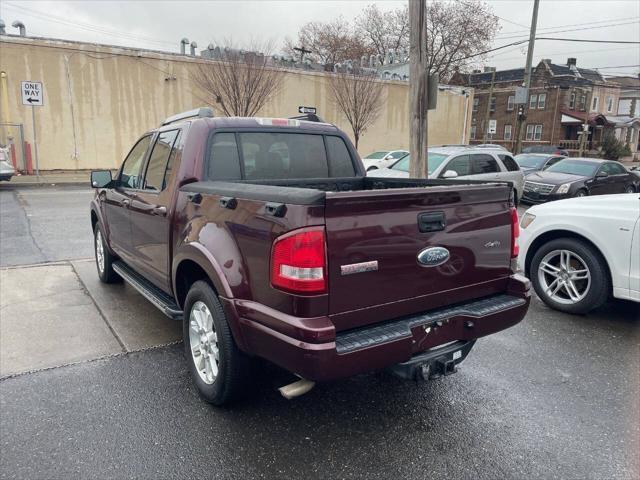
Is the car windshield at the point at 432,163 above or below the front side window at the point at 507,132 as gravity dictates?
below

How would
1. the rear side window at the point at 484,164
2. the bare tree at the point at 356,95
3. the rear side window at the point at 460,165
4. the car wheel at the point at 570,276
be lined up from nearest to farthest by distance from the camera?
the car wheel at the point at 570,276, the rear side window at the point at 460,165, the rear side window at the point at 484,164, the bare tree at the point at 356,95

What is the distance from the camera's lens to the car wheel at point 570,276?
190 inches

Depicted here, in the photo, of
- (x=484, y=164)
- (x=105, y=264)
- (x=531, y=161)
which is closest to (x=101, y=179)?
(x=105, y=264)

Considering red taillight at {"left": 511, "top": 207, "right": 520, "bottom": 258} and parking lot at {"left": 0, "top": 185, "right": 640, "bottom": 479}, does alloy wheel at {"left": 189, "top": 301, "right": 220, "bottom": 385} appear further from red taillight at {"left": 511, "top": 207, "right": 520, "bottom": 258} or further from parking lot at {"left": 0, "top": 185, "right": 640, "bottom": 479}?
red taillight at {"left": 511, "top": 207, "right": 520, "bottom": 258}

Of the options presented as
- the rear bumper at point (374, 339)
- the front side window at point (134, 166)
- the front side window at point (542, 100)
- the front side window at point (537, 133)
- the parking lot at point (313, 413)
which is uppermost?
the front side window at point (542, 100)

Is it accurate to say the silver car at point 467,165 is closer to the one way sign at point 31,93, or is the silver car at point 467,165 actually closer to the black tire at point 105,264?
the black tire at point 105,264

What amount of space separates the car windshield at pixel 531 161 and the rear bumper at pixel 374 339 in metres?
16.3

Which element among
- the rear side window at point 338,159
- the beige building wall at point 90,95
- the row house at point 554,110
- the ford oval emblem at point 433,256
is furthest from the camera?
the row house at point 554,110

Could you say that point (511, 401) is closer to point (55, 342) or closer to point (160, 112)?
point (55, 342)

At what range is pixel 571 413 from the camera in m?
3.23

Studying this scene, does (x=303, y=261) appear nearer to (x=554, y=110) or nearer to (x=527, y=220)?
(x=527, y=220)

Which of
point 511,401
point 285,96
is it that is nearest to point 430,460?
point 511,401

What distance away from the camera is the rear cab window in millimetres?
3676

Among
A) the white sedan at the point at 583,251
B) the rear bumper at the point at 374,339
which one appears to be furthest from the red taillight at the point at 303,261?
the white sedan at the point at 583,251
